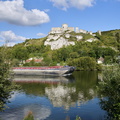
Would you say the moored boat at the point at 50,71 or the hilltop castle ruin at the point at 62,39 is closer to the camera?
the moored boat at the point at 50,71

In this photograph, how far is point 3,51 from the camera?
13875 mm

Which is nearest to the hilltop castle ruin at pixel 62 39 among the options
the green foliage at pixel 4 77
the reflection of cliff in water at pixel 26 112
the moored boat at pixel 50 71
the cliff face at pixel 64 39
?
the cliff face at pixel 64 39

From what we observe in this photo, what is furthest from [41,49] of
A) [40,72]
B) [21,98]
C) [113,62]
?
[113,62]

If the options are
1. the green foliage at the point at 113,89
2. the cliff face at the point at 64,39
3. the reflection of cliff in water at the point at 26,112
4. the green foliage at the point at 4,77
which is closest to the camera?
the green foliage at the point at 4,77

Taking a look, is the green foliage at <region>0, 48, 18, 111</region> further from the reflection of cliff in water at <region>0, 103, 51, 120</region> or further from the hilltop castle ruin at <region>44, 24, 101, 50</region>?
the hilltop castle ruin at <region>44, 24, 101, 50</region>

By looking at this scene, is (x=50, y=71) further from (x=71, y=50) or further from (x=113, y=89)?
(x=71, y=50)

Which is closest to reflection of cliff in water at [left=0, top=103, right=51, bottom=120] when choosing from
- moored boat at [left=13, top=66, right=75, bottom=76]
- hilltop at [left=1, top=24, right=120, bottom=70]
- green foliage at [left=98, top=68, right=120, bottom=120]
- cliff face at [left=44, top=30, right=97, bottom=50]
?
green foliage at [left=98, top=68, right=120, bottom=120]

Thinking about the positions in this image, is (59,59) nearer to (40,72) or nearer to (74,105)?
(40,72)

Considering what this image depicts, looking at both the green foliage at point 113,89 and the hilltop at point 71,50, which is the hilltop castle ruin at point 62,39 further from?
the green foliage at point 113,89

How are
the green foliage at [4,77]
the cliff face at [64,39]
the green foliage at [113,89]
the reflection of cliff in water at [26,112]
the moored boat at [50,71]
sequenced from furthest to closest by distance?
the cliff face at [64,39] < the moored boat at [50,71] < the reflection of cliff in water at [26,112] < the green foliage at [113,89] < the green foliage at [4,77]

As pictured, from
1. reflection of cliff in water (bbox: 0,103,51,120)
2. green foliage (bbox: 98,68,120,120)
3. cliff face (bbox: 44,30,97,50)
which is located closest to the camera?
green foliage (bbox: 98,68,120,120)

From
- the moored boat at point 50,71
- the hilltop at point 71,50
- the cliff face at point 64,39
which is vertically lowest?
the moored boat at point 50,71

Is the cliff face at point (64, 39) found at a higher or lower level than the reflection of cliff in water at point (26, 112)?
higher

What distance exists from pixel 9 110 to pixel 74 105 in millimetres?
8578
